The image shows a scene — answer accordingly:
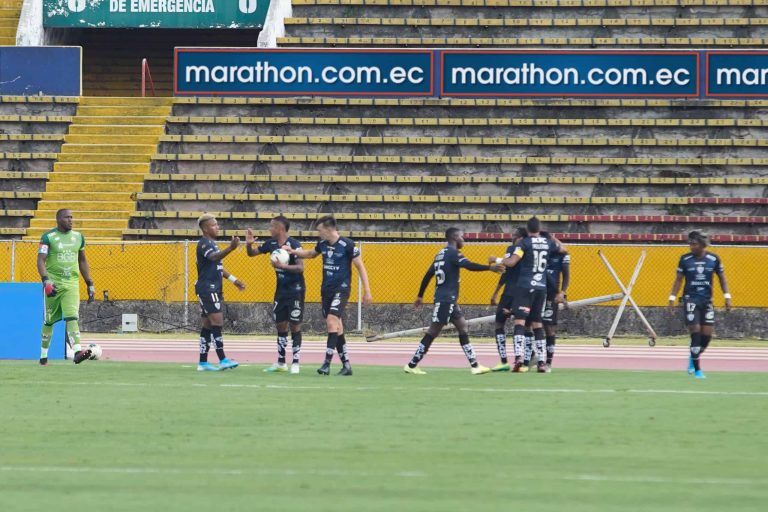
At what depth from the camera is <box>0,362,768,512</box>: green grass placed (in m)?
8.29

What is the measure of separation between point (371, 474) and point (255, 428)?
2.57 m

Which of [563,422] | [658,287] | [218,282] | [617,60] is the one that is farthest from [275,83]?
[563,422]

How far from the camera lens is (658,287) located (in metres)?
28.5

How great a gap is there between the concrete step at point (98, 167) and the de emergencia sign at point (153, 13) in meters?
5.80

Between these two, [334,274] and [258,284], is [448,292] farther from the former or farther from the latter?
[258,284]

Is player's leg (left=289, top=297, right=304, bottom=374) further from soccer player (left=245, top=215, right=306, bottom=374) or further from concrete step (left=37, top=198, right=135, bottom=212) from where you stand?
concrete step (left=37, top=198, right=135, bottom=212)

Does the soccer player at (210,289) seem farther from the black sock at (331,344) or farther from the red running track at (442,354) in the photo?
the red running track at (442,354)

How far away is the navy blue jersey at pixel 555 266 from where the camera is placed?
65.0 ft

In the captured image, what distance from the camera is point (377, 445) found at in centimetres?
1057

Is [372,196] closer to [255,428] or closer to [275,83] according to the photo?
[275,83]

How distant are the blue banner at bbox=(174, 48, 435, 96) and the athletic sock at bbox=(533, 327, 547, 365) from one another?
14.5 m

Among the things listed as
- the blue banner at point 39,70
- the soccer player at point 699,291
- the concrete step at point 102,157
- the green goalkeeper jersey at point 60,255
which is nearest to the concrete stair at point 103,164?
the concrete step at point 102,157

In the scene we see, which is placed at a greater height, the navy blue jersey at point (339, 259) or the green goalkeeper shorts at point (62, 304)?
the navy blue jersey at point (339, 259)

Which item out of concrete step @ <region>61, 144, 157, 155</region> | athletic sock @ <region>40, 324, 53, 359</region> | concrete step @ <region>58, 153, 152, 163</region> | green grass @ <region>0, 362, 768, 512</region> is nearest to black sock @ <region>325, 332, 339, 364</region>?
green grass @ <region>0, 362, 768, 512</region>
